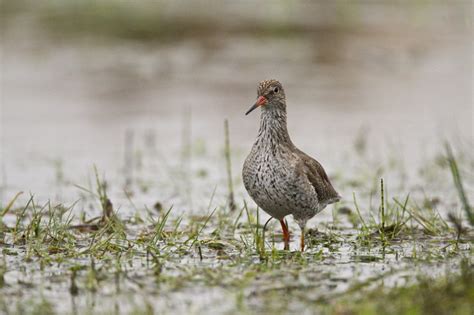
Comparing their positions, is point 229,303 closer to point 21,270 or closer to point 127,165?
point 21,270

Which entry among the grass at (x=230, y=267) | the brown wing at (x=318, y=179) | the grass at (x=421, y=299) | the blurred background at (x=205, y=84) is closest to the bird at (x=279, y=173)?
the brown wing at (x=318, y=179)

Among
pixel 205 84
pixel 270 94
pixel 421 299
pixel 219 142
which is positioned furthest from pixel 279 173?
pixel 205 84

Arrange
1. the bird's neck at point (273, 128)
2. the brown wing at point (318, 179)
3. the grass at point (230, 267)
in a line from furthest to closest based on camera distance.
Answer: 1. the brown wing at point (318, 179)
2. the bird's neck at point (273, 128)
3. the grass at point (230, 267)

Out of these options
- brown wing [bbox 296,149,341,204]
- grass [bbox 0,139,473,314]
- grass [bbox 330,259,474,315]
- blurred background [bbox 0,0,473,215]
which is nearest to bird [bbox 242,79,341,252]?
brown wing [bbox 296,149,341,204]

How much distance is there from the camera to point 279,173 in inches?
281

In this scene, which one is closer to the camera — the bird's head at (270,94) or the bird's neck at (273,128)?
the bird's neck at (273,128)

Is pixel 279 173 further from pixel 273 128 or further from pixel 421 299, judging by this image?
pixel 421 299

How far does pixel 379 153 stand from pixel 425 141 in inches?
34.0

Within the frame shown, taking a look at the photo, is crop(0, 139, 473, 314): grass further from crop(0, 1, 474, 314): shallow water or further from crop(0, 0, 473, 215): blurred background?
crop(0, 0, 473, 215): blurred background

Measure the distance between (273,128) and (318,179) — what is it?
592 mm

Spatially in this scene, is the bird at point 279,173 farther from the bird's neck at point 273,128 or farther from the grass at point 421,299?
the grass at point 421,299

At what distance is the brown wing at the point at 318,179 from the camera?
24.6 feet

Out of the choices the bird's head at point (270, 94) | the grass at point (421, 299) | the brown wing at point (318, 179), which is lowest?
the grass at point (421, 299)

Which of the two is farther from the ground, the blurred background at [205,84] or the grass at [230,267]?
the blurred background at [205,84]
